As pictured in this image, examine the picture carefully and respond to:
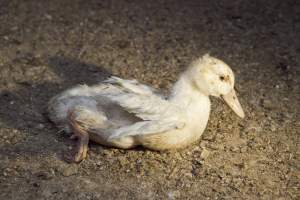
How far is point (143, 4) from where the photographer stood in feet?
18.6

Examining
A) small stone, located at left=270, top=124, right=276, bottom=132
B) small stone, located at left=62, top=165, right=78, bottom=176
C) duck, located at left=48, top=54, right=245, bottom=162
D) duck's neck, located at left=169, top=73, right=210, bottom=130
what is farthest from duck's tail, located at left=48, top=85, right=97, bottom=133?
small stone, located at left=270, top=124, right=276, bottom=132

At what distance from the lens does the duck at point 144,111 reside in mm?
3650

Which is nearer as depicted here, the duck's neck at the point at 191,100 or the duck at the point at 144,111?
the duck at the point at 144,111

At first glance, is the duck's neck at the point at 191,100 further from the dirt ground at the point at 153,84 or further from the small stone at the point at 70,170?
the small stone at the point at 70,170

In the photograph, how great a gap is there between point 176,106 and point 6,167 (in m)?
1.05

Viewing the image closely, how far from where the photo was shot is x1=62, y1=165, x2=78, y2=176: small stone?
362 centimetres

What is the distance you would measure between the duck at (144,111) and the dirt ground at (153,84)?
112 mm

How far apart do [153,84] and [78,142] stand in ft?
3.25

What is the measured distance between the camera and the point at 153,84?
4574mm

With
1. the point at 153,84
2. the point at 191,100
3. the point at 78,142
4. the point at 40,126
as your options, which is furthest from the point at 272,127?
the point at 40,126

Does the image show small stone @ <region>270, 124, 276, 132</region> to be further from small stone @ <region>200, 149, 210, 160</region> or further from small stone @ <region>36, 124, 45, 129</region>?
small stone @ <region>36, 124, 45, 129</region>

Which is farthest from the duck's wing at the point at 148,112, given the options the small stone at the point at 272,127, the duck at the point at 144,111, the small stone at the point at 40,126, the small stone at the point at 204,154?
the small stone at the point at 272,127

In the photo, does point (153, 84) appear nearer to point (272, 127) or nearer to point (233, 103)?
point (233, 103)

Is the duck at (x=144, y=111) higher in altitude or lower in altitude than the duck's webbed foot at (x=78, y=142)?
higher
